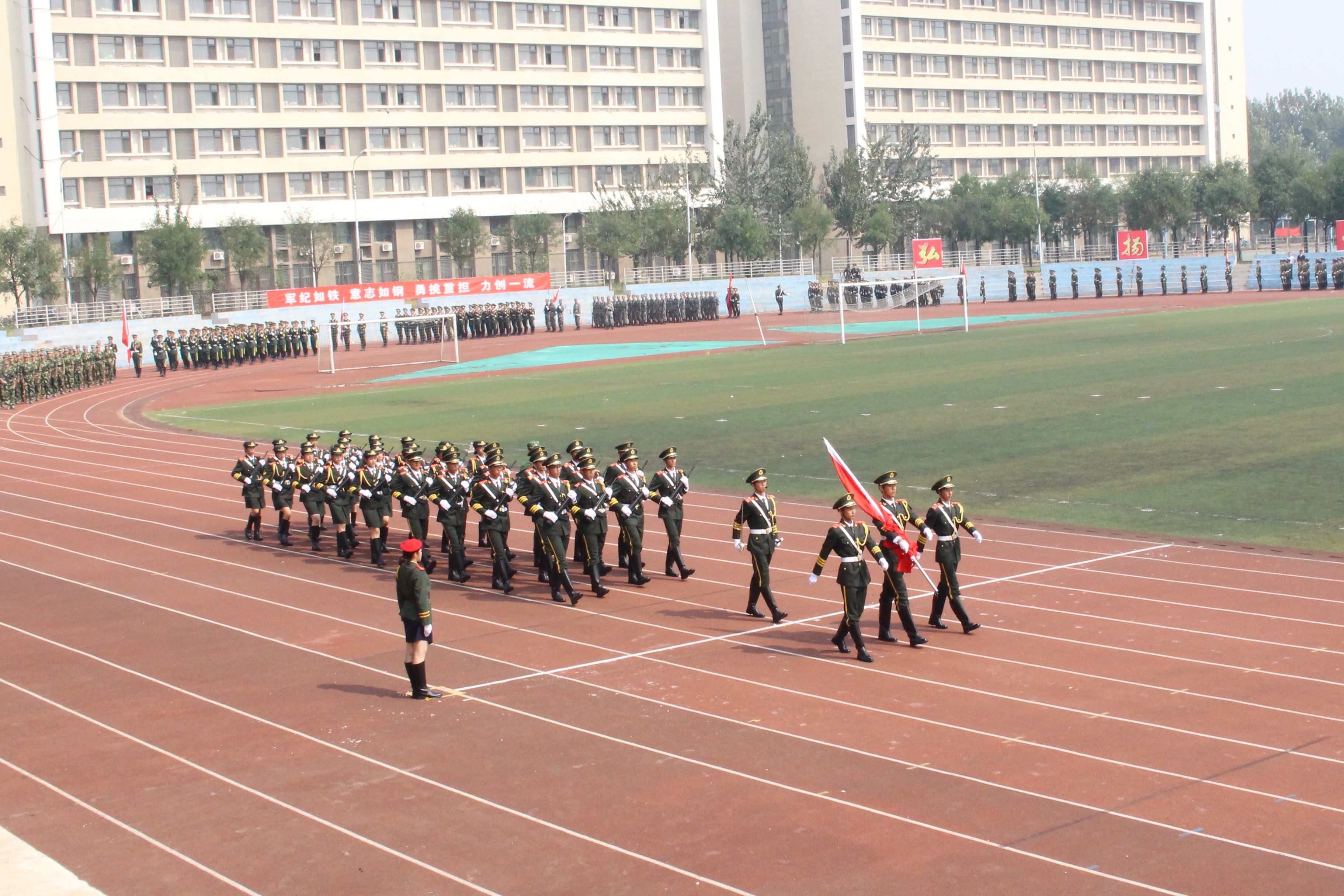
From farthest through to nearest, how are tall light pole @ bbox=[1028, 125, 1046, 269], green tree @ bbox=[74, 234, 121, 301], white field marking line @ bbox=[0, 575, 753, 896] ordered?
tall light pole @ bbox=[1028, 125, 1046, 269] < green tree @ bbox=[74, 234, 121, 301] < white field marking line @ bbox=[0, 575, 753, 896]

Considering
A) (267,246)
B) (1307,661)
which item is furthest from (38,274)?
(1307,661)

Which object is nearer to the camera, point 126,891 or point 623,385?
point 126,891

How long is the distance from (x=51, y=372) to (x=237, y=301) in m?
26.4

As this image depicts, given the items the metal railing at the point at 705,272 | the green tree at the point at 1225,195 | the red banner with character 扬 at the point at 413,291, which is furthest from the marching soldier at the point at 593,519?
the green tree at the point at 1225,195

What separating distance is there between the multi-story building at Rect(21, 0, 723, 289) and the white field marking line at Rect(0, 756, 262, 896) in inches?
2592

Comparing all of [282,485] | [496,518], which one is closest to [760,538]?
[496,518]

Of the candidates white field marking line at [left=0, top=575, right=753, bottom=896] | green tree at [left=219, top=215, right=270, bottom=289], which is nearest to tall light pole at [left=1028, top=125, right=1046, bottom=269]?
green tree at [left=219, top=215, right=270, bottom=289]

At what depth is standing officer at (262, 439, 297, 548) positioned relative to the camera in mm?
18484

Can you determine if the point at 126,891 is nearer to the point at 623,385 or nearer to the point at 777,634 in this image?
the point at 777,634

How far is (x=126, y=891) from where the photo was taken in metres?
7.64

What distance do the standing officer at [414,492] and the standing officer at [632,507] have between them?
247 centimetres

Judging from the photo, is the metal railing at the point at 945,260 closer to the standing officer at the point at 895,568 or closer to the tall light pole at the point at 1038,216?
the tall light pole at the point at 1038,216

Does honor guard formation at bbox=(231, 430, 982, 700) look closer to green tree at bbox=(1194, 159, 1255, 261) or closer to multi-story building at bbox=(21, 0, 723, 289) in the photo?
multi-story building at bbox=(21, 0, 723, 289)

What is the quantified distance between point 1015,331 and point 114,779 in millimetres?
41644
